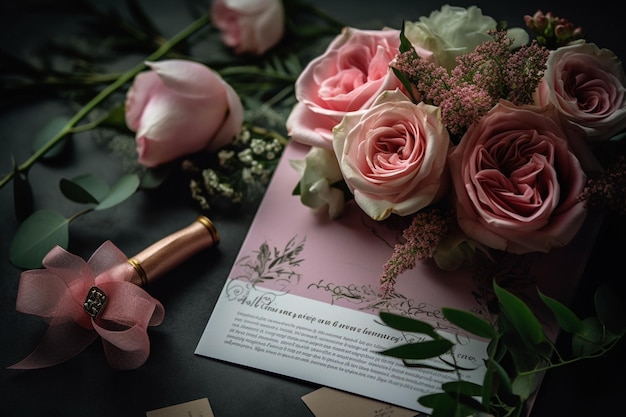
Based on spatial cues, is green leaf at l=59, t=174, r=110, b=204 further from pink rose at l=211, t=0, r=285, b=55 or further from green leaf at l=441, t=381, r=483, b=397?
green leaf at l=441, t=381, r=483, b=397

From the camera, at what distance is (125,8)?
136 cm

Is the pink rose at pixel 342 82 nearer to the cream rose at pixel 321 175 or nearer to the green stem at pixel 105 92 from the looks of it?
the cream rose at pixel 321 175

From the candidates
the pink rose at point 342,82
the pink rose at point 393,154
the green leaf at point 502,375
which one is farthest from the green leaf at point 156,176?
the green leaf at point 502,375

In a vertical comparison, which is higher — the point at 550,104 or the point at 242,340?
the point at 550,104

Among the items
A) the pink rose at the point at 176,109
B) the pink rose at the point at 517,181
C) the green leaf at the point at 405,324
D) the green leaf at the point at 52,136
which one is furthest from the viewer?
the green leaf at the point at 52,136

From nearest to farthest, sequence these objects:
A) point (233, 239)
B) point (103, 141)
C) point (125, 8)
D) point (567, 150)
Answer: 1. point (567, 150)
2. point (233, 239)
3. point (103, 141)
4. point (125, 8)

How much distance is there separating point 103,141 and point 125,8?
38cm

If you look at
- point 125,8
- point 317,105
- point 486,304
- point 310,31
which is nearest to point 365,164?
point 317,105

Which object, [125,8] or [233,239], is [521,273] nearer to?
[233,239]

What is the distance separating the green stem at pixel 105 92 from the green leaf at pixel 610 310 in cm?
84

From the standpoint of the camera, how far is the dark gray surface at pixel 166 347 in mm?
789

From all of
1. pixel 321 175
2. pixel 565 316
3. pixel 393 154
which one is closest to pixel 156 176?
pixel 321 175

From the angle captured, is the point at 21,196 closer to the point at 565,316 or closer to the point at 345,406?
the point at 345,406

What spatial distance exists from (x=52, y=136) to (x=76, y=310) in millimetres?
425
